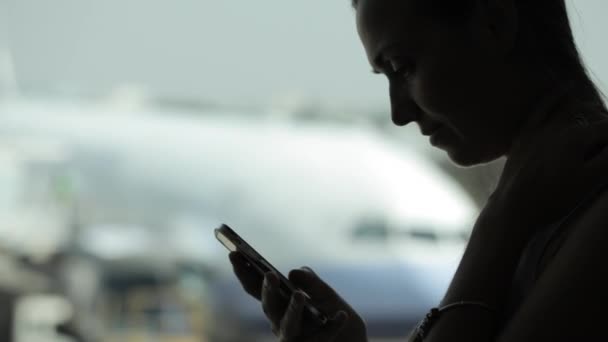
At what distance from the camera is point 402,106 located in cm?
41

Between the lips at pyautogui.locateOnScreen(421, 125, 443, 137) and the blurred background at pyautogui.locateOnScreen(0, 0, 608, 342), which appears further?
the blurred background at pyautogui.locateOnScreen(0, 0, 608, 342)

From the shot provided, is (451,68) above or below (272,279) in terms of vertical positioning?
above

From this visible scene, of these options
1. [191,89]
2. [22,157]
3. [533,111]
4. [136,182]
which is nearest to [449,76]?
[533,111]

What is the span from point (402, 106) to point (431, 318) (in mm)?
131

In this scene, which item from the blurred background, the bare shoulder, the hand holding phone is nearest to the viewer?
the bare shoulder

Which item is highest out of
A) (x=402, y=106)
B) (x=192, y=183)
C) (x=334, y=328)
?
(x=402, y=106)

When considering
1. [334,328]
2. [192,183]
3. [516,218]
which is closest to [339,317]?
[334,328]

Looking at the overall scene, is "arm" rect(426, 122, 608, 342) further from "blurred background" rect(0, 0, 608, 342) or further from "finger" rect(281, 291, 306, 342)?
"blurred background" rect(0, 0, 608, 342)

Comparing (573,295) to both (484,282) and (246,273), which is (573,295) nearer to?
(484,282)

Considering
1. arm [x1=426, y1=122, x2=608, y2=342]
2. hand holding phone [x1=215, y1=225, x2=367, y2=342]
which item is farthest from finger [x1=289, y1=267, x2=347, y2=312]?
arm [x1=426, y1=122, x2=608, y2=342]

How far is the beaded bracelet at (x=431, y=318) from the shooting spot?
31cm

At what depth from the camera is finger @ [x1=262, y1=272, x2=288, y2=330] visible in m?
0.38

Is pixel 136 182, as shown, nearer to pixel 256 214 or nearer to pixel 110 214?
pixel 110 214

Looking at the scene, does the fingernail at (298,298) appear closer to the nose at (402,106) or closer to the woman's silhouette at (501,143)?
the woman's silhouette at (501,143)
